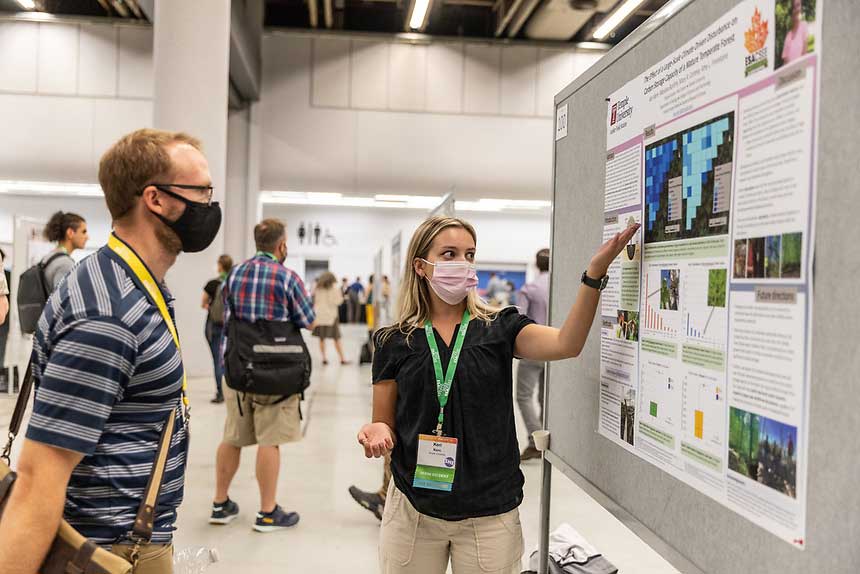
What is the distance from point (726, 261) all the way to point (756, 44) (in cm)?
36

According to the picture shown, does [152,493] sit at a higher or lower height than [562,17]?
lower

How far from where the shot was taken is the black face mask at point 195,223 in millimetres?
1502

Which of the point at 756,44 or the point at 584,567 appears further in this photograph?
the point at 584,567

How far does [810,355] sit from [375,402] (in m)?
1.24

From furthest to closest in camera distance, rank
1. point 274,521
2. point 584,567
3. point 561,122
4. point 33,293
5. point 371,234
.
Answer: point 371,234
point 33,293
point 274,521
point 584,567
point 561,122

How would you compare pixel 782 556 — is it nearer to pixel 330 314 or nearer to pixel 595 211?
pixel 595 211

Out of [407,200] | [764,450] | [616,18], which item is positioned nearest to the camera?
[764,450]

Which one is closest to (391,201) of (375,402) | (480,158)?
(480,158)

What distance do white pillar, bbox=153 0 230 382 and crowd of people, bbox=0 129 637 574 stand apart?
675 centimetres

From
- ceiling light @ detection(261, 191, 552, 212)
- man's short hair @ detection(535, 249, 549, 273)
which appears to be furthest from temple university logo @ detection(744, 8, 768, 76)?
ceiling light @ detection(261, 191, 552, 212)

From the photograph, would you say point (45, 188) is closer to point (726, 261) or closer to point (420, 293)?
point (420, 293)

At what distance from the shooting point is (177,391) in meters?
1.45

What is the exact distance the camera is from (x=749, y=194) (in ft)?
3.78

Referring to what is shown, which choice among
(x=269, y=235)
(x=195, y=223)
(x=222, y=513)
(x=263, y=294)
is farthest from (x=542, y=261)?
(x=195, y=223)
